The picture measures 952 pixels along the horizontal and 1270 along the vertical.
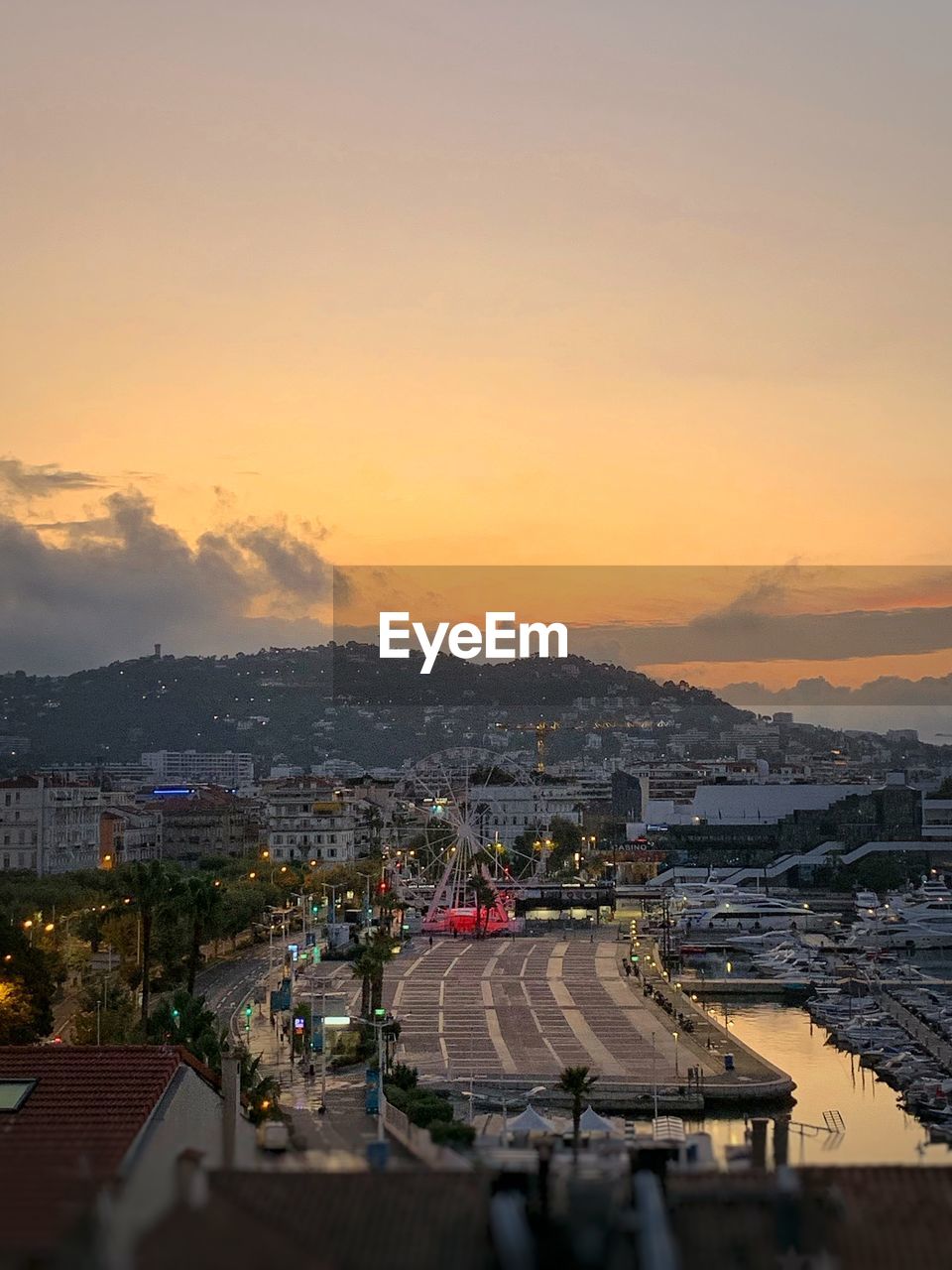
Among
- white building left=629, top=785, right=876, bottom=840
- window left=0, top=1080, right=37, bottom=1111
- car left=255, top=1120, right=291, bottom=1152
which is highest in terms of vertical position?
white building left=629, top=785, right=876, bottom=840

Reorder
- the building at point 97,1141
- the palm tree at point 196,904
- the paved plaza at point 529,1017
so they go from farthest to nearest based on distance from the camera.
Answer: the palm tree at point 196,904, the paved plaza at point 529,1017, the building at point 97,1141

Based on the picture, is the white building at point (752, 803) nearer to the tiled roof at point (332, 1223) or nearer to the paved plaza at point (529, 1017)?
the paved plaza at point (529, 1017)

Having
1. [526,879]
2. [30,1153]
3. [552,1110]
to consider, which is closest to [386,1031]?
[552,1110]

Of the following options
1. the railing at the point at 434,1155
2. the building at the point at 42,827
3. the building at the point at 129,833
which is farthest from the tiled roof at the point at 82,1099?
the building at the point at 129,833

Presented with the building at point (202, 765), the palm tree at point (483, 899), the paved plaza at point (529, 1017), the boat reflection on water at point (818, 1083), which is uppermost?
the building at point (202, 765)

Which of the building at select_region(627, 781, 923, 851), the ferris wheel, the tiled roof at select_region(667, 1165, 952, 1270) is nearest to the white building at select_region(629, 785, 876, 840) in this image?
the building at select_region(627, 781, 923, 851)

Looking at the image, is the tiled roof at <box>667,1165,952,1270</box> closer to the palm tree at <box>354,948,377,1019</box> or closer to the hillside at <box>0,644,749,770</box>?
the palm tree at <box>354,948,377,1019</box>

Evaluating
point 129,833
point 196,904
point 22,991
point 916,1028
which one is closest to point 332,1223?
point 22,991
